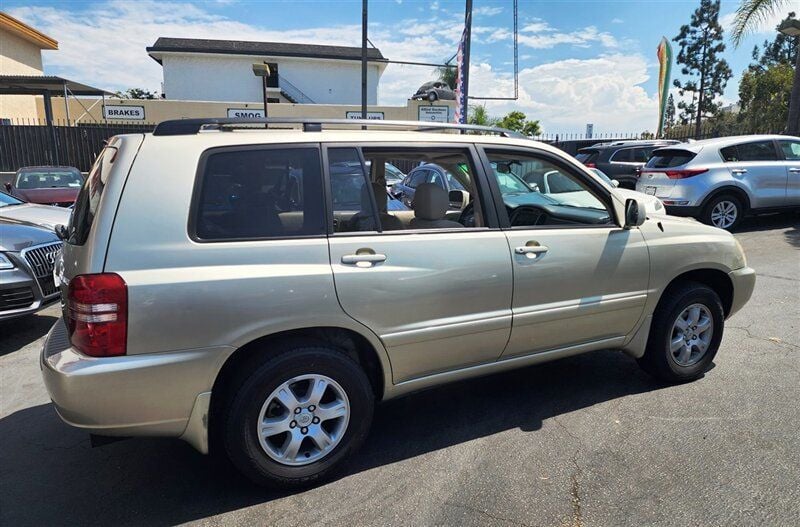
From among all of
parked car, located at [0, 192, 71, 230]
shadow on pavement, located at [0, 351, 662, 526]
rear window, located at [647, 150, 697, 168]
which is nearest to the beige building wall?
rear window, located at [647, 150, 697, 168]

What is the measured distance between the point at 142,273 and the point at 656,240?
3180 millimetres

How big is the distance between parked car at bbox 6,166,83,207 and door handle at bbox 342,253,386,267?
10.6 metres

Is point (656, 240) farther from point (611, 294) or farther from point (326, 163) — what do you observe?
point (326, 163)

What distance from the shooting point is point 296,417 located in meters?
2.66

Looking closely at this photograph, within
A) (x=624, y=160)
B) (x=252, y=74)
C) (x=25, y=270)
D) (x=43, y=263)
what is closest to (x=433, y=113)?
(x=252, y=74)

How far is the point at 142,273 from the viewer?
2305 millimetres

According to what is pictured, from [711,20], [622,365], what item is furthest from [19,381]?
[711,20]

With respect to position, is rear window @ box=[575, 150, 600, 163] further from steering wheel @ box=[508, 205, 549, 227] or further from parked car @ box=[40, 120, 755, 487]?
parked car @ box=[40, 120, 755, 487]

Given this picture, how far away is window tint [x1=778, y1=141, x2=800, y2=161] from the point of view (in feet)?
31.8

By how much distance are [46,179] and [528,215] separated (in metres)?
11.8

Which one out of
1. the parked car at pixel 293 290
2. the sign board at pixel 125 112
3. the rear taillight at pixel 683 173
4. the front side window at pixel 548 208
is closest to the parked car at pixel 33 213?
the parked car at pixel 293 290

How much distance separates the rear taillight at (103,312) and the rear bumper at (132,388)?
6 centimetres

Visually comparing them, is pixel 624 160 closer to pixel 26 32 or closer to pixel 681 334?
pixel 681 334

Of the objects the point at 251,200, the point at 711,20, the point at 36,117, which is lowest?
the point at 251,200
